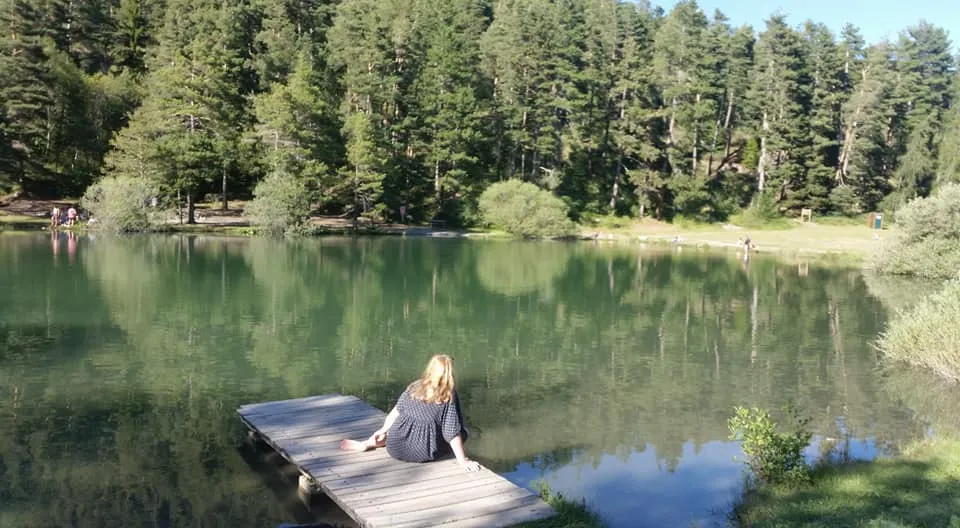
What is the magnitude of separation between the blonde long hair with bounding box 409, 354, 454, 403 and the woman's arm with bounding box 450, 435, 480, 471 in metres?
0.39

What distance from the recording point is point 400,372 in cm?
1372

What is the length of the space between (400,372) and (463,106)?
4259 centimetres

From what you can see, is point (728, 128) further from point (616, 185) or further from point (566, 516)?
point (566, 516)

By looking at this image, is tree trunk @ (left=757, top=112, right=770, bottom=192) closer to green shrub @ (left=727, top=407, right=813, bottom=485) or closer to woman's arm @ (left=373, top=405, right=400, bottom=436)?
green shrub @ (left=727, top=407, right=813, bottom=485)

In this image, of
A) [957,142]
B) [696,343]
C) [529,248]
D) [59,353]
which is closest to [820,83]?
[957,142]

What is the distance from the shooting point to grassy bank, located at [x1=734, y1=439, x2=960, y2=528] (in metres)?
6.73

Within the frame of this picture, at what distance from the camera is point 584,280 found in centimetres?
2908

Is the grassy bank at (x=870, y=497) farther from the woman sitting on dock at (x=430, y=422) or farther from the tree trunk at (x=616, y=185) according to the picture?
Answer: the tree trunk at (x=616, y=185)

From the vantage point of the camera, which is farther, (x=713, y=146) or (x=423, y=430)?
(x=713, y=146)

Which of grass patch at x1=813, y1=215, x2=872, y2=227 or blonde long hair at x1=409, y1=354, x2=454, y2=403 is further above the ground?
grass patch at x1=813, y1=215, x2=872, y2=227

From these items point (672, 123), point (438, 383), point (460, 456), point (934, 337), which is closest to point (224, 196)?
point (672, 123)

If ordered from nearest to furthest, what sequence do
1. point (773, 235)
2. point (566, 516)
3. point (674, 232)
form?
1. point (566, 516)
2. point (773, 235)
3. point (674, 232)

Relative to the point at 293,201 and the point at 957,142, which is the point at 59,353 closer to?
the point at 293,201

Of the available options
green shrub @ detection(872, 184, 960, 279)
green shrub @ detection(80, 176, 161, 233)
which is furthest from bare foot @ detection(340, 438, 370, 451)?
green shrub @ detection(80, 176, 161, 233)
